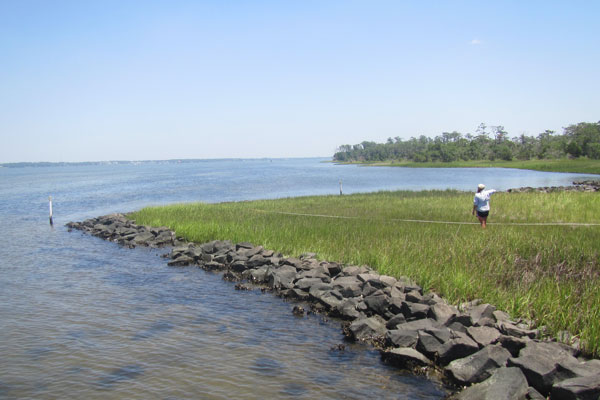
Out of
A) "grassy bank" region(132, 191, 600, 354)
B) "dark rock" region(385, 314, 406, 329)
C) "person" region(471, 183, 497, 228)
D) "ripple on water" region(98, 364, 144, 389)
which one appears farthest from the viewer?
"person" region(471, 183, 497, 228)

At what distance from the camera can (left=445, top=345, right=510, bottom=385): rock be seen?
7582mm

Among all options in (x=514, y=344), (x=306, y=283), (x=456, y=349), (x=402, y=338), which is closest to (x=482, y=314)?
(x=514, y=344)

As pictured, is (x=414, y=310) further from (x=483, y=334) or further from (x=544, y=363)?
(x=544, y=363)

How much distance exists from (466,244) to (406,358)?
712 centimetres

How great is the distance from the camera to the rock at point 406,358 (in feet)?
27.8

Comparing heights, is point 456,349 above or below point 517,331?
below

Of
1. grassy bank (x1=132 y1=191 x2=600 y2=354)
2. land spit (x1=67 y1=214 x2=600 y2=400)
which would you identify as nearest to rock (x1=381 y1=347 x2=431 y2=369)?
land spit (x1=67 y1=214 x2=600 y2=400)

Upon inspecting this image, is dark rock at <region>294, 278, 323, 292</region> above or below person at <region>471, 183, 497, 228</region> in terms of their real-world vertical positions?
below

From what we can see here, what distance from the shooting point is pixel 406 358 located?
8.56m

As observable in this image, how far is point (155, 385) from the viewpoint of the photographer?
26.5 feet

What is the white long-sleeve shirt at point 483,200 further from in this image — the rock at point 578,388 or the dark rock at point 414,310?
the rock at point 578,388

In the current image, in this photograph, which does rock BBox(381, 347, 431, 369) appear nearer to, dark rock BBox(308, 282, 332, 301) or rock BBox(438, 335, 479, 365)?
rock BBox(438, 335, 479, 365)

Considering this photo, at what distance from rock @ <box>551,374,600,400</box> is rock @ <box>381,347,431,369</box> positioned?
2302mm

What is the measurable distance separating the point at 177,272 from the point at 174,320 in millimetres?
5394
